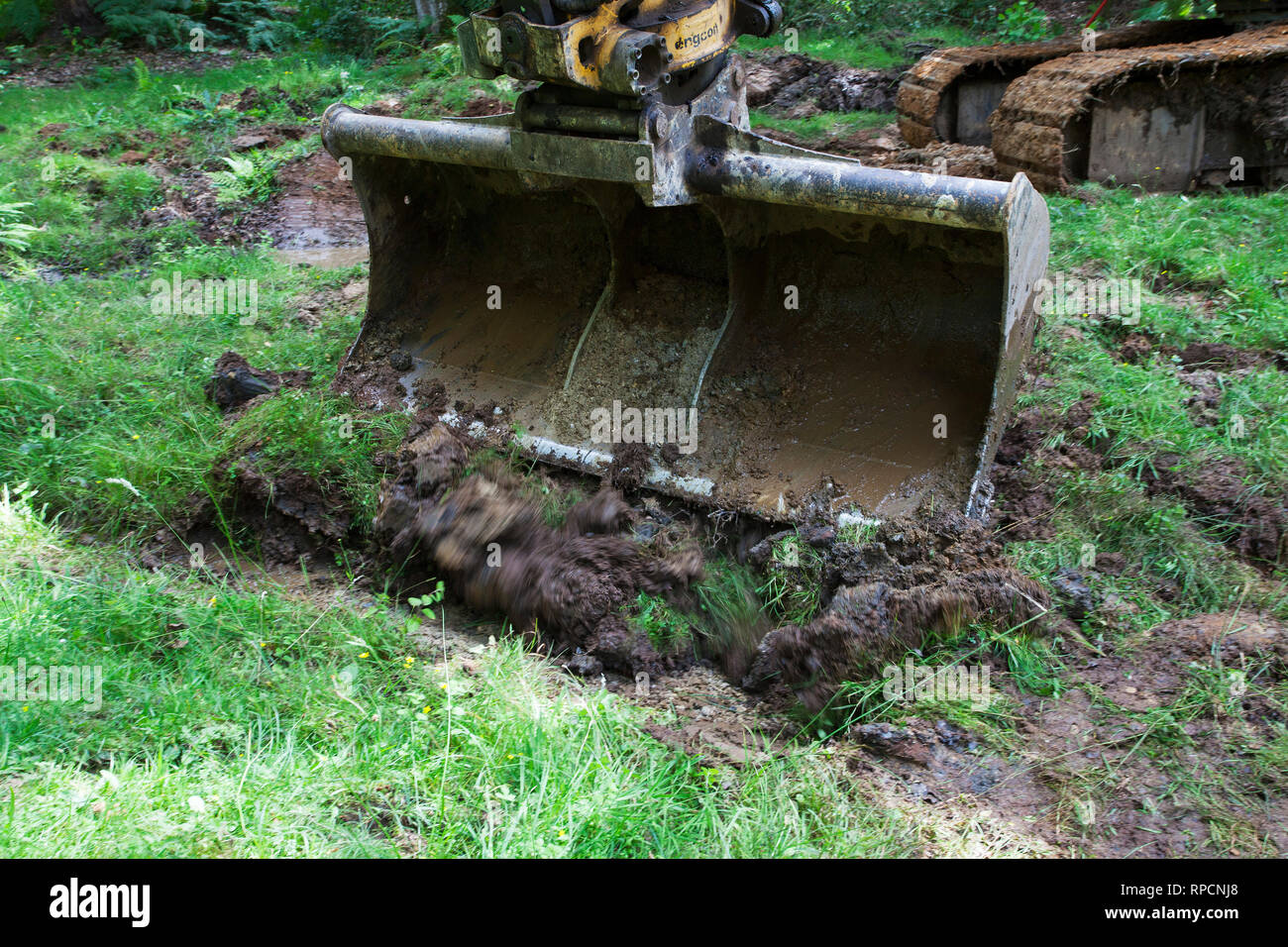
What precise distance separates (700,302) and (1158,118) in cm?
365

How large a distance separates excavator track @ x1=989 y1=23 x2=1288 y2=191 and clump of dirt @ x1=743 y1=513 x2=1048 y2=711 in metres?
3.66

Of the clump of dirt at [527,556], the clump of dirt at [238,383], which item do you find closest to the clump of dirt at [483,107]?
the clump of dirt at [238,383]

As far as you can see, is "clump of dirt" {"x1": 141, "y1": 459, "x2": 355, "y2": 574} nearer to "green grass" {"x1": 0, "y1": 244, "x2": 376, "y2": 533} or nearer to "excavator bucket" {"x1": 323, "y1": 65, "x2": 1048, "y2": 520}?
"green grass" {"x1": 0, "y1": 244, "x2": 376, "y2": 533}

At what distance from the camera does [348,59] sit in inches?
444

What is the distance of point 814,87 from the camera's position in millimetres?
9117

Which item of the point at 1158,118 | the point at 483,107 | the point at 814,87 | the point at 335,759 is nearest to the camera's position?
the point at 335,759

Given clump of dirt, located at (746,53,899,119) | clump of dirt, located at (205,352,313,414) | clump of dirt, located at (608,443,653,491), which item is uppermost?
clump of dirt, located at (746,53,899,119)

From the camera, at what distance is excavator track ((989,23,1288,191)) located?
5.86 meters

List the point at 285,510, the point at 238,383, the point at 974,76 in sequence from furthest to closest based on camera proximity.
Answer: the point at 974,76, the point at 238,383, the point at 285,510

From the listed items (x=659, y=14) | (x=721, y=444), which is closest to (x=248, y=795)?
(x=721, y=444)

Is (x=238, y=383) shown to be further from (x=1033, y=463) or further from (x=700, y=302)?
(x=1033, y=463)

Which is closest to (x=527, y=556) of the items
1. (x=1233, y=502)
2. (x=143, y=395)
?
(x=143, y=395)

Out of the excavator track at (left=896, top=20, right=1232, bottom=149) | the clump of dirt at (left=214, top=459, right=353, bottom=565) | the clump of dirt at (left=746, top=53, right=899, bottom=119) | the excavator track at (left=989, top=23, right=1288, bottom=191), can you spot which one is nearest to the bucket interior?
the clump of dirt at (left=214, top=459, right=353, bottom=565)
